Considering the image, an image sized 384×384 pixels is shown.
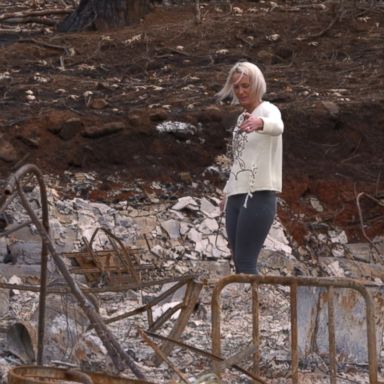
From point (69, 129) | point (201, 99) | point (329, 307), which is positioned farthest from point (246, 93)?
point (201, 99)

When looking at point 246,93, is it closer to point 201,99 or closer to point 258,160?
point 258,160

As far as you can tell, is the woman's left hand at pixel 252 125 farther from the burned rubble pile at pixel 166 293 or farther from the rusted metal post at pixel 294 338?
the rusted metal post at pixel 294 338

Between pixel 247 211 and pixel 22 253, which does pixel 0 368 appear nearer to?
pixel 247 211

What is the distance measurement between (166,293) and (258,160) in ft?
3.72

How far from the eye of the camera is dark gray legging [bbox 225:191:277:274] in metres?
7.49

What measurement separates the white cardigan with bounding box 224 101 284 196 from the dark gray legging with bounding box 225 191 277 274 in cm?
5

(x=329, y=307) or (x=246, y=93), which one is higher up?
(x=246, y=93)

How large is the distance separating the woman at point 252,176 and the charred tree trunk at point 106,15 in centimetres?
953

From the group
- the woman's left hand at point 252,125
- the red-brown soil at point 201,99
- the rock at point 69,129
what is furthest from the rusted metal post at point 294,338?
the rock at point 69,129

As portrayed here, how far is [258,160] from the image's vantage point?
751 centimetres

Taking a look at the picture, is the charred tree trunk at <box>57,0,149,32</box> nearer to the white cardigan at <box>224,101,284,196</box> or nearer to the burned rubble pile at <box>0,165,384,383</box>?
the burned rubble pile at <box>0,165,384,383</box>

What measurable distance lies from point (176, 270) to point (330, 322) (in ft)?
13.6

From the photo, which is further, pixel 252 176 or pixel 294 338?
pixel 252 176

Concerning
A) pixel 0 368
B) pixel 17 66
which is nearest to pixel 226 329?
pixel 0 368
